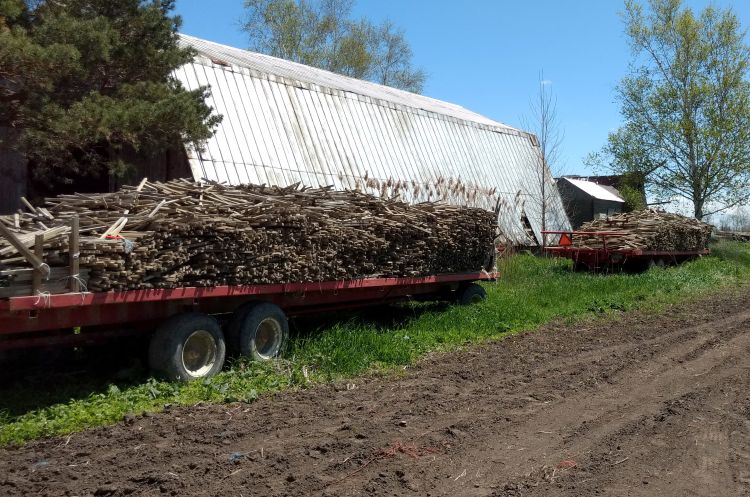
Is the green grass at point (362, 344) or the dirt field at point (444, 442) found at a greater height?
the green grass at point (362, 344)

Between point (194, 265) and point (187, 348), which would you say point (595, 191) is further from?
point (187, 348)

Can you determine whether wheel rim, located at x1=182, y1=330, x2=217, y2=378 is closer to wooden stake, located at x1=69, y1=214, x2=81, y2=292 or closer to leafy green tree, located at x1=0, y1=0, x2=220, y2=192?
wooden stake, located at x1=69, y1=214, x2=81, y2=292

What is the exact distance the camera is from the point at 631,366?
927 centimetres

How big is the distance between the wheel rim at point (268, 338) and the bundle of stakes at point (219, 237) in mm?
585

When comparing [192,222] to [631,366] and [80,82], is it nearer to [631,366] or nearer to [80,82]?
[80,82]

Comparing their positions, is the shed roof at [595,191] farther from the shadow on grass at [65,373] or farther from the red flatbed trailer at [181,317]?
the shadow on grass at [65,373]

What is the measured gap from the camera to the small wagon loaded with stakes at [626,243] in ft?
65.7

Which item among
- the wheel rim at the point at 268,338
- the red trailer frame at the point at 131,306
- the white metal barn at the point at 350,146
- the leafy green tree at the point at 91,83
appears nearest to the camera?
the red trailer frame at the point at 131,306

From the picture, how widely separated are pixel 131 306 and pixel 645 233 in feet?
55.7

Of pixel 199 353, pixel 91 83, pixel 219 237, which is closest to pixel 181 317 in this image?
pixel 199 353

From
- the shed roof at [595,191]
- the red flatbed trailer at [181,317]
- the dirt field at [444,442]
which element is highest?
the shed roof at [595,191]

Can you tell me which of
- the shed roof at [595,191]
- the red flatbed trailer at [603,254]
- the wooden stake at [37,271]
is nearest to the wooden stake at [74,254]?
the wooden stake at [37,271]

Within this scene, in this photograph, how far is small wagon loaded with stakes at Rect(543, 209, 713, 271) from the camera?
65.7 feet

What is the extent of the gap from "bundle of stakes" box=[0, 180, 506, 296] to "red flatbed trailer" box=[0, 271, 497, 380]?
0.45ft
